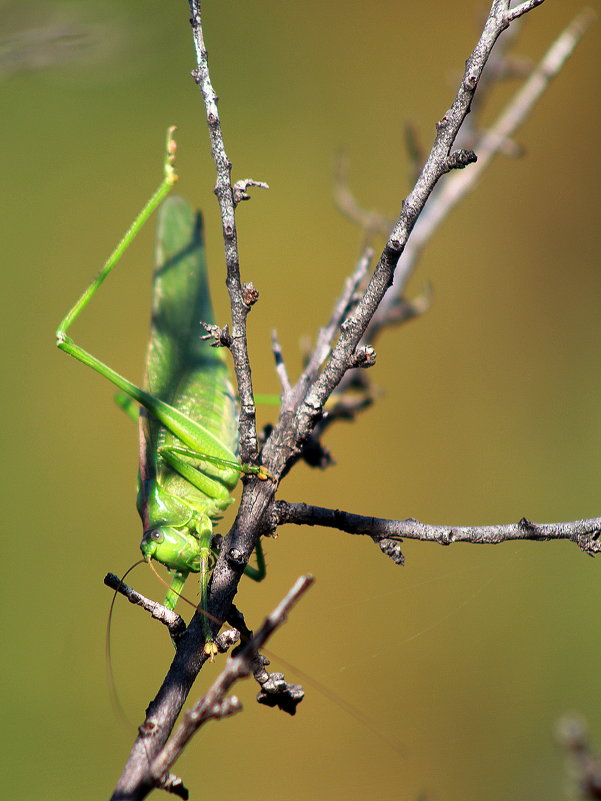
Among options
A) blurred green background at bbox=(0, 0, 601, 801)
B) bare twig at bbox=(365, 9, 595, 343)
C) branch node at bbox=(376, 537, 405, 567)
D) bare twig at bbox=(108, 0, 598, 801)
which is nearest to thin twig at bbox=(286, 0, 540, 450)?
bare twig at bbox=(108, 0, 598, 801)

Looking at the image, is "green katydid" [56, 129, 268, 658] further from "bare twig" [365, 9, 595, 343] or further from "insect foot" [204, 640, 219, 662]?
"bare twig" [365, 9, 595, 343]

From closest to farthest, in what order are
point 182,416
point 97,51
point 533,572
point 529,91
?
point 97,51 < point 182,416 < point 529,91 < point 533,572

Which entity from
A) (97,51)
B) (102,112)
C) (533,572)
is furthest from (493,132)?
(102,112)

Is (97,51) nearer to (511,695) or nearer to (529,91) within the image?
(529,91)

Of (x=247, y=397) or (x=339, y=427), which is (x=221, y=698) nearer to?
(x=247, y=397)

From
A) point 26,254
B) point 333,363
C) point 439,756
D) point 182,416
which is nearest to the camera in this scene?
point 333,363

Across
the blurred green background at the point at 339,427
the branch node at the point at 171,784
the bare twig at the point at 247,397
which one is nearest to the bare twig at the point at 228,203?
the bare twig at the point at 247,397

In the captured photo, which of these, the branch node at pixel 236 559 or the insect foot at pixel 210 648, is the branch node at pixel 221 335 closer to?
the branch node at pixel 236 559
